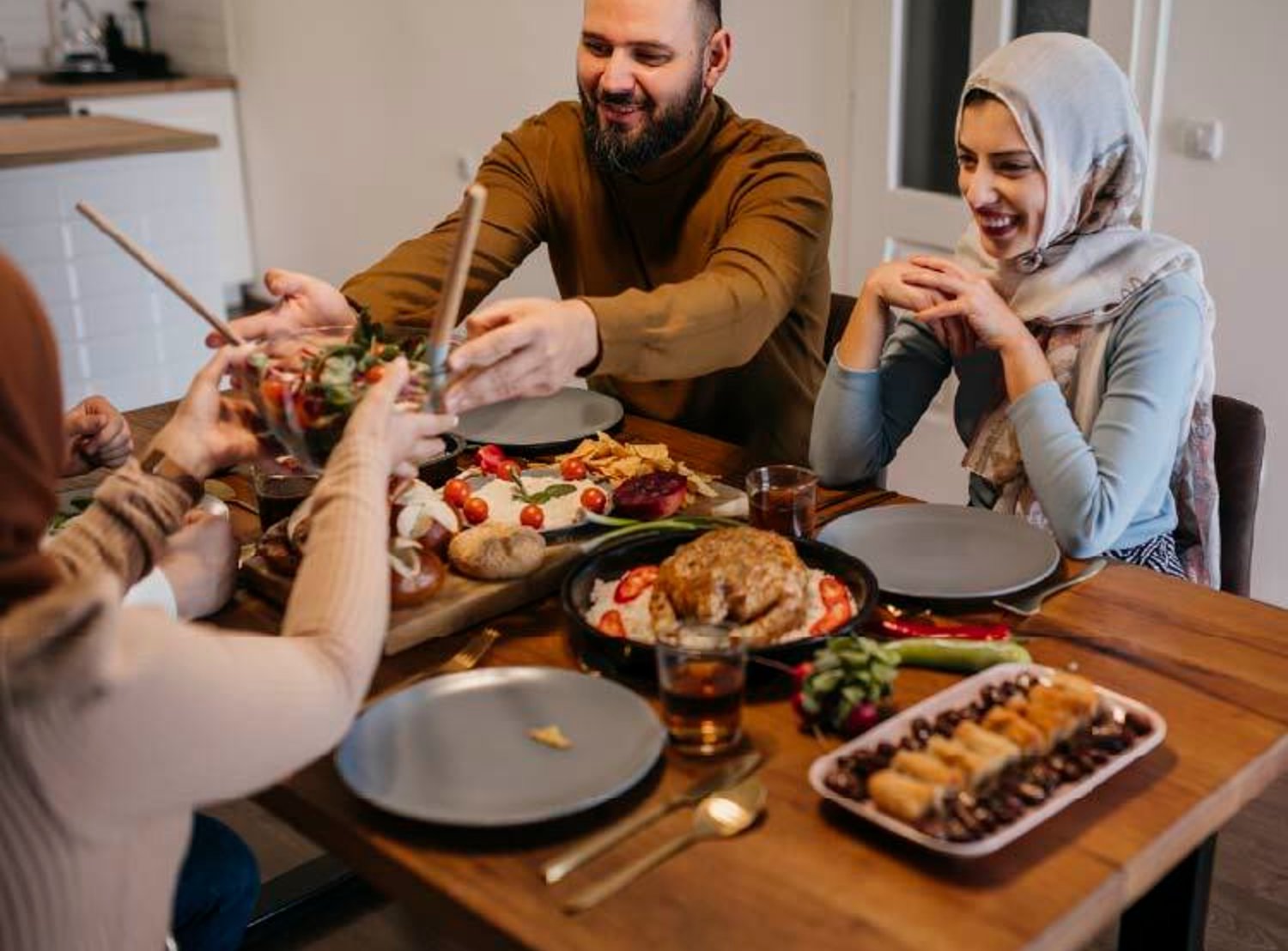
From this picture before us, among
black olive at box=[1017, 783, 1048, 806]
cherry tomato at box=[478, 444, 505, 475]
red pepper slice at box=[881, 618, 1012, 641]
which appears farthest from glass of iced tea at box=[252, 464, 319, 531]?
black olive at box=[1017, 783, 1048, 806]

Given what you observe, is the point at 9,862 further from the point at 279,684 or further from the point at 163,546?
the point at 163,546

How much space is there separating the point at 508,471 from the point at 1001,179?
0.73 metres

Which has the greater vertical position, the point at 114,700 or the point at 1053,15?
the point at 1053,15

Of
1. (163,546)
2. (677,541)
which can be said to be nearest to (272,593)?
(163,546)

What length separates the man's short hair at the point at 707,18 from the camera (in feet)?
7.47

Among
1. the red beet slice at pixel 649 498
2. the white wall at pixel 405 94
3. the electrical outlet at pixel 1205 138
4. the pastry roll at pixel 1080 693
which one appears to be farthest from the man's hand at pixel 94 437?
the white wall at pixel 405 94

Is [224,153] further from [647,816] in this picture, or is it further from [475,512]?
[647,816]

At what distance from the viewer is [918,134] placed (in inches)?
151

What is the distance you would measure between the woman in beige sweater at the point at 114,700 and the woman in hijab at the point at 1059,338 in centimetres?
93

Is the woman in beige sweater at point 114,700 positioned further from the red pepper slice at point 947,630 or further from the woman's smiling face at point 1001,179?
the woman's smiling face at point 1001,179

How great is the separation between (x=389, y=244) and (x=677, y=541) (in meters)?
4.30

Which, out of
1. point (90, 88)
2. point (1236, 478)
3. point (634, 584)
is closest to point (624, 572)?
point (634, 584)

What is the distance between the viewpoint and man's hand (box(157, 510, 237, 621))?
5.17 feet

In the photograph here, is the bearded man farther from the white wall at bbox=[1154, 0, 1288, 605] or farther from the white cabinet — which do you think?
the white cabinet
